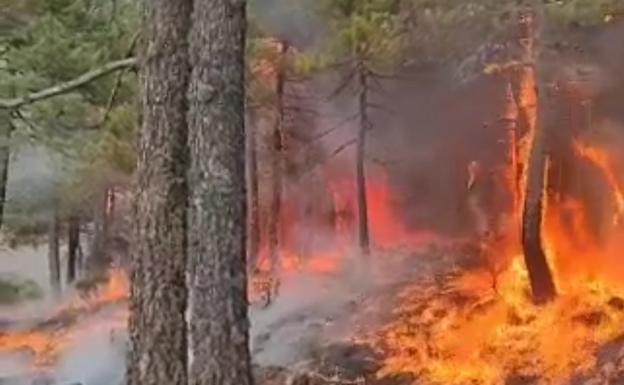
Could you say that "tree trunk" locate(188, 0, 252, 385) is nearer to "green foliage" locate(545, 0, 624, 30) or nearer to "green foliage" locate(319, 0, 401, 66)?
"green foliage" locate(545, 0, 624, 30)

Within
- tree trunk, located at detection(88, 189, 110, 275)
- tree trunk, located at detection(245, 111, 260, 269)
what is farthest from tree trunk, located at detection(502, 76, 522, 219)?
tree trunk, located at detection(88, 189, 110, 275)

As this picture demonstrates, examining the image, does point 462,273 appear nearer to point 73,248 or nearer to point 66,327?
point 66,327

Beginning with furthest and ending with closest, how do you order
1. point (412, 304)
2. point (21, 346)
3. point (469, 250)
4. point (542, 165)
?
point (21, 346), point (469, 250), point (412, 304), point (542, 165)

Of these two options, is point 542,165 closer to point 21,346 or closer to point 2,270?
point 21,346

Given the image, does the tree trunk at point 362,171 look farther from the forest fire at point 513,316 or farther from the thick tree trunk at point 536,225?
the thick tree trunk at point 536,225

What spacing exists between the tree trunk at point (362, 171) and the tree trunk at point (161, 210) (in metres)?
12.1

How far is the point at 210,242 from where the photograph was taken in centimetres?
665

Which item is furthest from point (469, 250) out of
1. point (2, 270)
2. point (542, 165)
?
point (2, 270)

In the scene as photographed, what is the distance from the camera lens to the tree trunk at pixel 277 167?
1962 centimetres

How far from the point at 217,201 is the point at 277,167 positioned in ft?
48.5

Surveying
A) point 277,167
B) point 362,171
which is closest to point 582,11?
point 362,171

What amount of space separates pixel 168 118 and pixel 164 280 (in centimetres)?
106

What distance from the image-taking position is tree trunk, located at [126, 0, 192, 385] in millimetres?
6801

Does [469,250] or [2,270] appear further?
[2,270]
